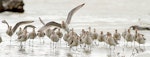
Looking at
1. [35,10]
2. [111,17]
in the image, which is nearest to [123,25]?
[111,17]

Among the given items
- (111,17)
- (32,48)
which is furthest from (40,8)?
(32,48)

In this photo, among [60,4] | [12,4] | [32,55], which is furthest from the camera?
[60,4]

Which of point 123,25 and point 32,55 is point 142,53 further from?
point 123,25

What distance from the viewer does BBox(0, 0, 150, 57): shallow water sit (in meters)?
11.9

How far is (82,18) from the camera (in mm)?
21203

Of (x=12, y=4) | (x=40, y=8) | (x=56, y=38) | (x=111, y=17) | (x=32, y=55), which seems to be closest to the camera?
(x=32, y=55)

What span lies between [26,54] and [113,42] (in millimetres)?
Answer: 1869

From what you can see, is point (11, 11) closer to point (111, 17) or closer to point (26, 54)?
point (111, 17)

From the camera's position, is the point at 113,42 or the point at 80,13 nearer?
the point at 113,42

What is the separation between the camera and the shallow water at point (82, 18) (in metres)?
11.9

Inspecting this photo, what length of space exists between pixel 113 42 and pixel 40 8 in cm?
1380

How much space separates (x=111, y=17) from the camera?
70.6 feet

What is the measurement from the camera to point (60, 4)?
1083 inches

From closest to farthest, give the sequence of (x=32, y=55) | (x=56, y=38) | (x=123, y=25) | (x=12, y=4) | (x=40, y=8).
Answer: (x=32, y=55), (x=56, y=38), (x=123, y=25), (x=12, y=4), (x=40, y=8)
